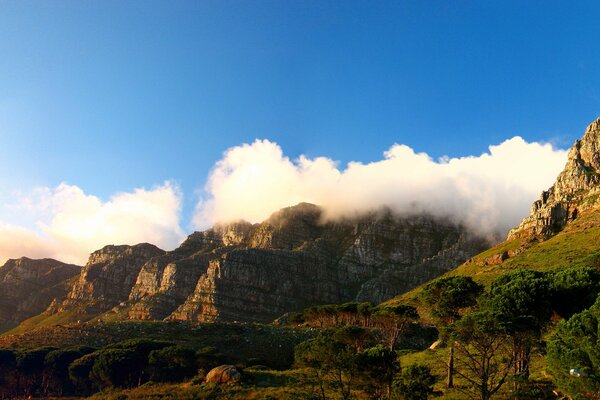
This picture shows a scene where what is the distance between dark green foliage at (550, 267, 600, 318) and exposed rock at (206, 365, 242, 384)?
46333 mm

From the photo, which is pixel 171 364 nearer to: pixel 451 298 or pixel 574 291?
pixel 451 298

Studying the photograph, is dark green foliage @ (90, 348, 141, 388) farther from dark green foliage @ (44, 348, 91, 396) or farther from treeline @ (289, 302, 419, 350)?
treeline @ (289, 302, 419, 350)

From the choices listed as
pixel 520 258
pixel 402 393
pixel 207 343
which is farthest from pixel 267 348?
pixel 520 258

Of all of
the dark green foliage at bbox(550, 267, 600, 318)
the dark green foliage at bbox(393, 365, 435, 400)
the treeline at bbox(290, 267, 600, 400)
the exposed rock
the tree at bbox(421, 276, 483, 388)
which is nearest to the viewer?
the treeline at bbox(290, 267, 600, 400)

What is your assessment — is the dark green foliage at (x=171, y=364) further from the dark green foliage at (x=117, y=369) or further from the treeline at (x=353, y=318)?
the treeline at (x=353, y=318)

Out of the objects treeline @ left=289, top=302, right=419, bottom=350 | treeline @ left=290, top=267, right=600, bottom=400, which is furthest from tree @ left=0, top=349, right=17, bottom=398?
treeline @ left=289, top=302, right=419, bottom=350

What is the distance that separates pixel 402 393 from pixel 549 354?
13.8 m

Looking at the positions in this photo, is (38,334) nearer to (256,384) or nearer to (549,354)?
(256,384)

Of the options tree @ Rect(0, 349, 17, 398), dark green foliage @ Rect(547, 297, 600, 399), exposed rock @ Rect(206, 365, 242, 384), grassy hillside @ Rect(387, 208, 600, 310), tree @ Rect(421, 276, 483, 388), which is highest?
grassy hillside @ Rect(387, 208, 600, 310)

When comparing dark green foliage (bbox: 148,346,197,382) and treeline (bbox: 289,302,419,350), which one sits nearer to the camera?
dark green foliage (bbox: 148,346,197,382)

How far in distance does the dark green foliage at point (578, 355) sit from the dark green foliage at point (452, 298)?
21.7 meters

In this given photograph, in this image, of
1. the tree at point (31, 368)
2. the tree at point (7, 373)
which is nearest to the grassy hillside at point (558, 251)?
the tree at point (31, 368)

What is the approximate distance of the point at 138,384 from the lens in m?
84.8

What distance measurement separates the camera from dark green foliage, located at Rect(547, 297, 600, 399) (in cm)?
3148
